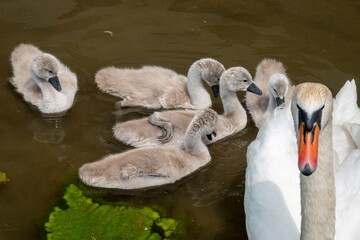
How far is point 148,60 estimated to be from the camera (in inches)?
280

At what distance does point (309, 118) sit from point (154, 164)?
220 centimetres

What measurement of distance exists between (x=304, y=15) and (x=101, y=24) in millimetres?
2151

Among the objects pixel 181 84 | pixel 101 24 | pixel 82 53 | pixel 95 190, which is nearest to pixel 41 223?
pixel 95 190

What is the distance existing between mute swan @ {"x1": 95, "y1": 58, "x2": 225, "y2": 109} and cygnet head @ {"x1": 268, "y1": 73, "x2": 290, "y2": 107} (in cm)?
49

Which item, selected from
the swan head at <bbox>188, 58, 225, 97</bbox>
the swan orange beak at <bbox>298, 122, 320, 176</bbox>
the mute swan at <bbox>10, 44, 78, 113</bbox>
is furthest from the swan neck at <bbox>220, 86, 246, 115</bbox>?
the swan orange beak at <bbox>298, 122, 320, 176</bbox>

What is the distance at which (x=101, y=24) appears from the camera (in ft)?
25.0

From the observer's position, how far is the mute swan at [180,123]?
596 centimetres

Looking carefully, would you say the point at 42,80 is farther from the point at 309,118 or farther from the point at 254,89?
the point at 309,118

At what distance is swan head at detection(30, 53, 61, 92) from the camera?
6203mm

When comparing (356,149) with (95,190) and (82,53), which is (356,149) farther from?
(82,53)

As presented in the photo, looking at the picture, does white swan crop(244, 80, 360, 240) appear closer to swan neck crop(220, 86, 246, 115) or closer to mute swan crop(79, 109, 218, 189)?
mute swan crop(79, 109, 218, 189)

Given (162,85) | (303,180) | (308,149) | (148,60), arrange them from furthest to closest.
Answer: (148,60)
(162,85)
(303,180)
(308,149)

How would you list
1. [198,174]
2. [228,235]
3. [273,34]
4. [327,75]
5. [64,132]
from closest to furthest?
[228,235] < [198,174] < [64,132] < [327,75] < [273,34]

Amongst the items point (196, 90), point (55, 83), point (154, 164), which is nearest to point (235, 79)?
point (196, 90)
